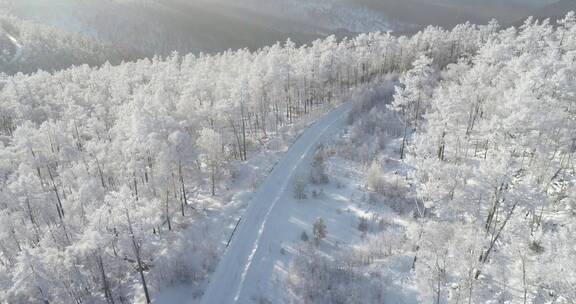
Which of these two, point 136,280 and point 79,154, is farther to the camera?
point 79,154

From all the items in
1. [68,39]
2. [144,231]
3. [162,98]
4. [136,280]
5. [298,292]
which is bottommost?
[136,280]

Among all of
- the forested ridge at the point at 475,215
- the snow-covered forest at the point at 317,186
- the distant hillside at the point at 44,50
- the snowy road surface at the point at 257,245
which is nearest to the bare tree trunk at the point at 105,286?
the snow-covered forest at the point at 317,186

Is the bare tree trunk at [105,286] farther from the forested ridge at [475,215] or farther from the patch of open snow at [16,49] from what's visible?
the patch of open snow at [16,49]

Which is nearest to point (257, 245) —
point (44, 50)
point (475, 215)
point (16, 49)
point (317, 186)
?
point (317, 186)

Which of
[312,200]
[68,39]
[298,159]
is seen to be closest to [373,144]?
[298,159]

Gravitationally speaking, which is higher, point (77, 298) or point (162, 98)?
point (162, 98)

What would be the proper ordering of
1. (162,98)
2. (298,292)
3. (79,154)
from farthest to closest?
1. (162,98)
2. (79,154)
3. (298,292)

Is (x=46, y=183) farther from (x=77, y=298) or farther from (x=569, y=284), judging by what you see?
(x=569, y=284)

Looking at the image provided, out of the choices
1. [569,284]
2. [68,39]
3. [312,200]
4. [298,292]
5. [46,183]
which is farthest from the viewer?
[68,39]
